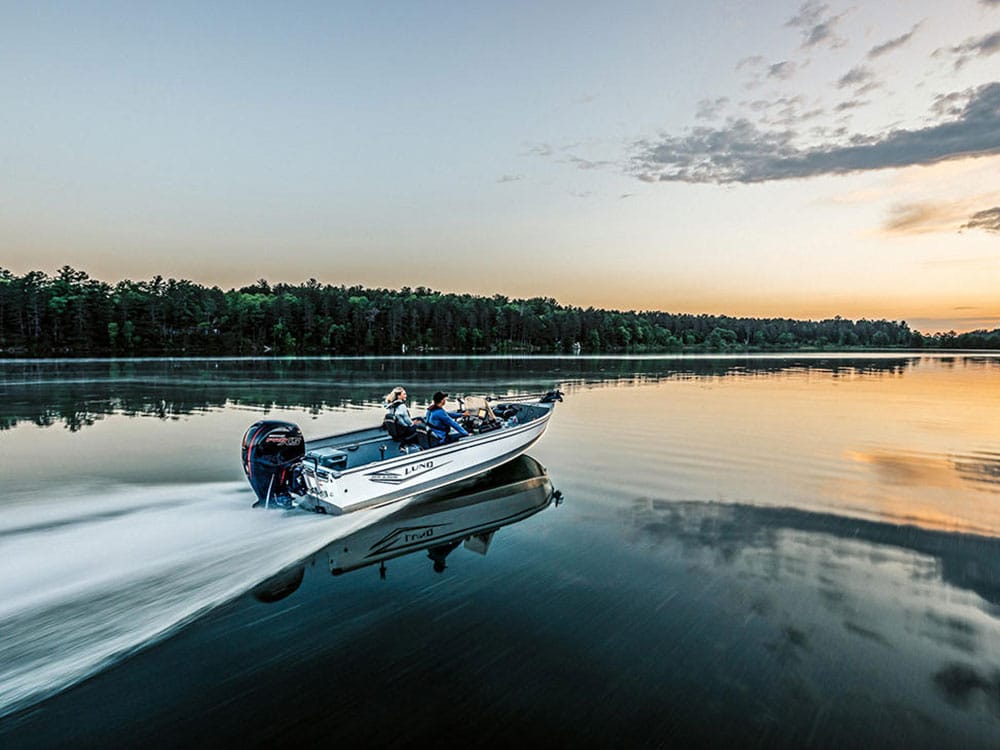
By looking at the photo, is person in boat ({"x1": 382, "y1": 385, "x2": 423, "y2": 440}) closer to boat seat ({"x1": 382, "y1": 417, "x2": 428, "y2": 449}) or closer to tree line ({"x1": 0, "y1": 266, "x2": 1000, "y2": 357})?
boat seat ({"x1": 382, "y1": 417, "x2": 428, "y2": 449})

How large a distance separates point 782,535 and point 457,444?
5961mm

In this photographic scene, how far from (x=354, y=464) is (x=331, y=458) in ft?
3.17

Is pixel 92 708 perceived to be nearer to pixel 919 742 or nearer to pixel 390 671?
pixel 390 671

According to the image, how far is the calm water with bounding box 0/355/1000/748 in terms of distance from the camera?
4.79 metres

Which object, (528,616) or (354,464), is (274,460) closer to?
(354,464)

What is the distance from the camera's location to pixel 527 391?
3684cm

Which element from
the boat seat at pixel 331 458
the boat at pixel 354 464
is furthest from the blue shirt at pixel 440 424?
the boat seat at pixel 331 458

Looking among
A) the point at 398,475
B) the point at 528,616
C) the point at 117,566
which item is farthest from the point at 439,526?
the point at 117,566

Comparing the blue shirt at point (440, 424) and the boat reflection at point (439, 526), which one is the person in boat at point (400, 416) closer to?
the blue shirt at point (440, 424)

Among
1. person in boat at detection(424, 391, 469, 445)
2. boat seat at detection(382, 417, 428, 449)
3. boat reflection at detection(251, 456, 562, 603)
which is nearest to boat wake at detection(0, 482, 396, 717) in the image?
boat reflection at detection(251, 456, 562, 603)

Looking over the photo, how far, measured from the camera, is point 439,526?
33.1 ft

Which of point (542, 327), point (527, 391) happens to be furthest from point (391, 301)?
point (527, 391)

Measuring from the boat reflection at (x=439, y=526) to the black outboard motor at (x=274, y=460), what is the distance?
5.15ft

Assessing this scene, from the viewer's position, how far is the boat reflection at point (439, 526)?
8055 mm
